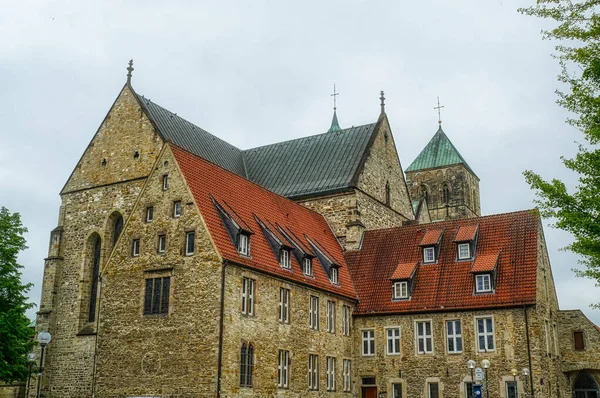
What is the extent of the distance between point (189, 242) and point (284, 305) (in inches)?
198

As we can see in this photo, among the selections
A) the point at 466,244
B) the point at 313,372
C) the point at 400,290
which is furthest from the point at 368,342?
the point at 466,244

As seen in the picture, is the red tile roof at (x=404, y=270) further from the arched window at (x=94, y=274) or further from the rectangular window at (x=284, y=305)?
the arched window at (x=94, y=274)

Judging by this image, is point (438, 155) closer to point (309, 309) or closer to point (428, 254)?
point (428, 254)

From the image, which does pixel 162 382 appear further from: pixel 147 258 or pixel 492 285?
pixel 492 285

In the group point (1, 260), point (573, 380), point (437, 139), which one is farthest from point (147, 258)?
point (437, 139)

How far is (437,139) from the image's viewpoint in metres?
87.4

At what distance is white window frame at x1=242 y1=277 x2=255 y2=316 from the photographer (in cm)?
2803

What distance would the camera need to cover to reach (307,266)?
107ft

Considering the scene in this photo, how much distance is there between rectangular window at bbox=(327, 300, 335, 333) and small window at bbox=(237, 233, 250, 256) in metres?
6.41

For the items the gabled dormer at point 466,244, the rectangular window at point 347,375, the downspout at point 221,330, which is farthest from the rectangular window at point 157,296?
the gabled dormer at point 466,244

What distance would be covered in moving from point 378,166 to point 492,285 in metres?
13.4

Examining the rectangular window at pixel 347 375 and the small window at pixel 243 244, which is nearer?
the small window at pixel 243 244

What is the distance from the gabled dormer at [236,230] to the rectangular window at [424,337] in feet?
32.9

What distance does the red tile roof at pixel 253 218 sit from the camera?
28.6m
